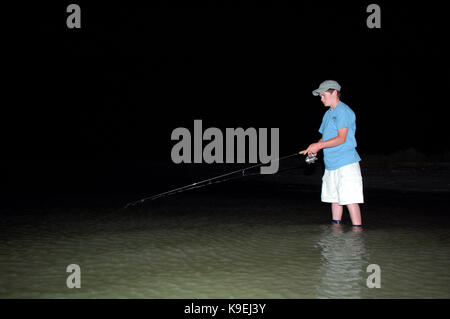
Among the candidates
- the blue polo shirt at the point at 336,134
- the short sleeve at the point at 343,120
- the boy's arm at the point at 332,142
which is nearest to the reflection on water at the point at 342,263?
the blue polo shirt at the point at 336,134

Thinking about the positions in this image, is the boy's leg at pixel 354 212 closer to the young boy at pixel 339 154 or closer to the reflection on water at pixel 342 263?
the young boy at pixel 339 154

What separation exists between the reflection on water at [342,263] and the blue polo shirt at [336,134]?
0.89m

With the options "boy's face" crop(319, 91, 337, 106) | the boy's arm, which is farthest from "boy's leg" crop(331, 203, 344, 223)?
"boy's face" crop(319, 91, 337, 106)

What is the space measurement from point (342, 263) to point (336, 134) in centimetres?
228

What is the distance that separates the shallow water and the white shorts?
0.42 metres

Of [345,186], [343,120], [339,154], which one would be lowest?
[345,186]

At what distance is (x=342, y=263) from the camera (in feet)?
15.2

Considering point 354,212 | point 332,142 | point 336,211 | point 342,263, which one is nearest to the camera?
point 342,263

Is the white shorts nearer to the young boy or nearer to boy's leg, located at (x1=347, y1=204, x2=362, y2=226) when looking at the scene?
the young boy

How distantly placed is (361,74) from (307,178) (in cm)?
3043

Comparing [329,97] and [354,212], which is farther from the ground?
[329,97]

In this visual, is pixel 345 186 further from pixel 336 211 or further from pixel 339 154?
pixel 336 211

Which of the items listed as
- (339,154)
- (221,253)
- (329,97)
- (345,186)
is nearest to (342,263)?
(221,253)
